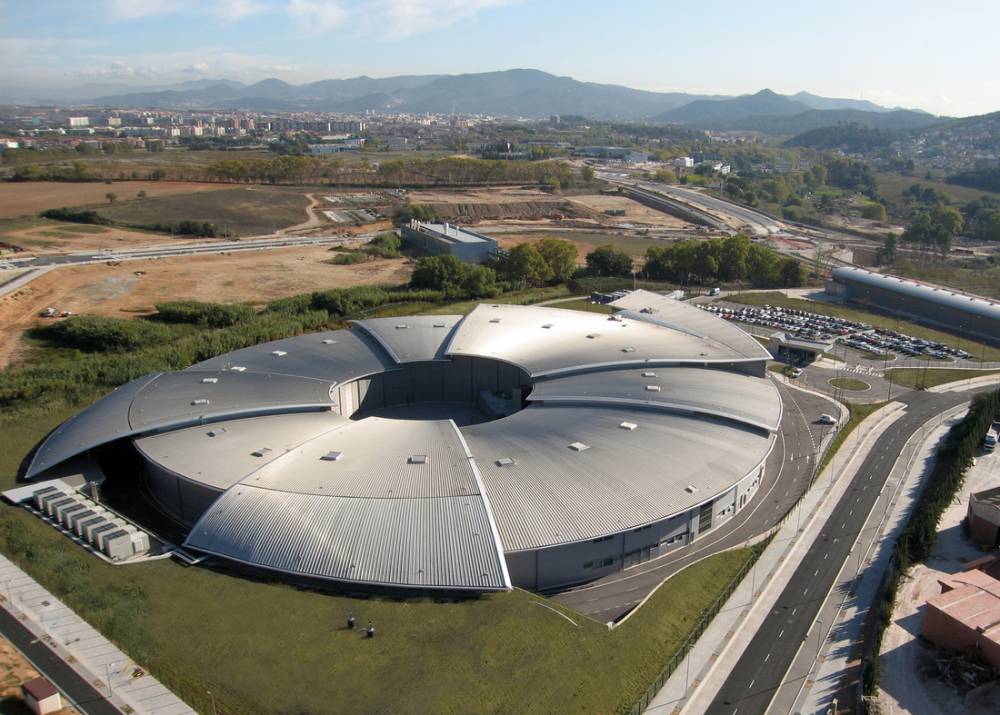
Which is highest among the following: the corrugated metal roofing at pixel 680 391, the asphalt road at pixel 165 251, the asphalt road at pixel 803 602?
the asphalt road at pixel 165 251

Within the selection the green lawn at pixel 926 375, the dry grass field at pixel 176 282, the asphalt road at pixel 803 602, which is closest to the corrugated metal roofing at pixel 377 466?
the asphalt road at pixel 803 602

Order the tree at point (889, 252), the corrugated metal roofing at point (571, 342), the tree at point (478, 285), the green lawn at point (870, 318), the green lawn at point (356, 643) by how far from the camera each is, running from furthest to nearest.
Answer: the tree at point (889, 252)
the tree at point (478, 285)
the green lawn at point (870, 318)
the corrugated metal roofing at point (571, 342)
the green lawn at point (356, 643)

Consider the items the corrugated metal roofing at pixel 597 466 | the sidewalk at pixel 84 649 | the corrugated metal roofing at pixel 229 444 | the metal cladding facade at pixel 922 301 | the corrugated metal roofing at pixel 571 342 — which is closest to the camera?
the sidewalk at pixel 84 649

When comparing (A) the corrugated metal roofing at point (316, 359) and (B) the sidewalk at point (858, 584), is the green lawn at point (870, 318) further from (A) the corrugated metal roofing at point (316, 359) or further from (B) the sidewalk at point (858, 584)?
(A) the corrugated metal roofing at point (316, 359)

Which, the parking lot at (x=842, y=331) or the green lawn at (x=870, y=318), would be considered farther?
the green lawn at (x=870, y=318)

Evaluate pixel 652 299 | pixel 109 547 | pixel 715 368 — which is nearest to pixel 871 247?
pixel 652 299

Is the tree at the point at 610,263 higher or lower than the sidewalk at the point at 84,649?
higher

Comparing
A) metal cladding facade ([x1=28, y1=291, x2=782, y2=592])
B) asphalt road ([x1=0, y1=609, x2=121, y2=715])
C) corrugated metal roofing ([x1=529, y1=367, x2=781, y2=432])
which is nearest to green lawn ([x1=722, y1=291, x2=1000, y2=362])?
metal cladding facade ([x1=28, y1=291, x2=782, y2=592])
